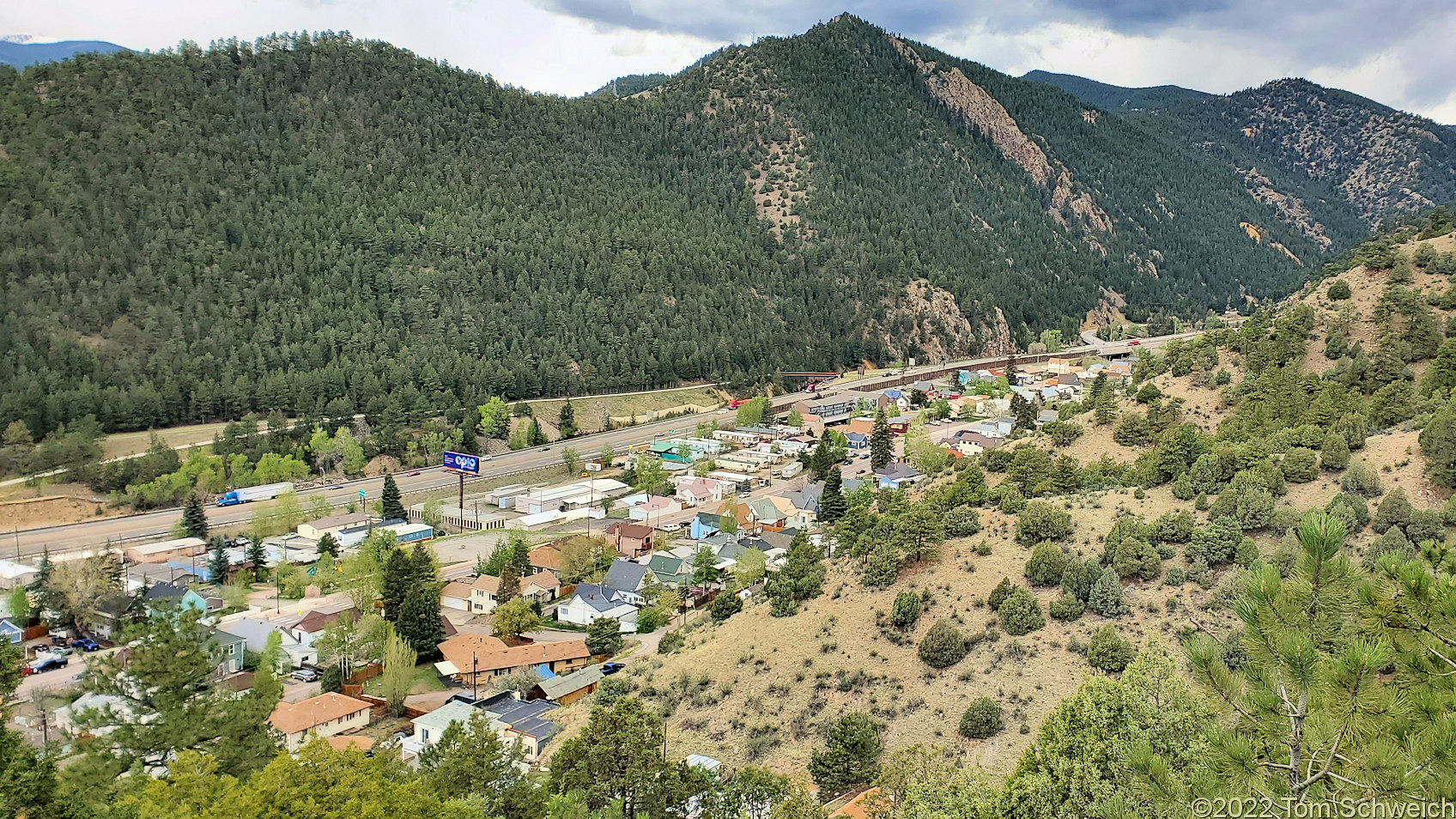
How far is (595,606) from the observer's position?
138ft

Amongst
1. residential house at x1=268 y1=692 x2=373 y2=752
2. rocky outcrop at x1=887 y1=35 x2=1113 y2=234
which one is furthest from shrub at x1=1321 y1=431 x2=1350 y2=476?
rocky outcrop at x1=887 y1=35 x2=1113 y2=234

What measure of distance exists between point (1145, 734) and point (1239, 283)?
7703 inches

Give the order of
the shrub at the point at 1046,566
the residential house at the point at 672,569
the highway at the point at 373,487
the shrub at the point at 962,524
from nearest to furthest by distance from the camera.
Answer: the shrub at the point at 1046,566, the shrub at the point at 962,524, the residential house at the point at 672,569, the highway at the point at 373,487

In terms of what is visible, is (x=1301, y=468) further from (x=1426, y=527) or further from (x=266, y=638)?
(x=266, y=638)

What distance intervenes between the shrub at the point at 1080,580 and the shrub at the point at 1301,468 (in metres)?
8.14

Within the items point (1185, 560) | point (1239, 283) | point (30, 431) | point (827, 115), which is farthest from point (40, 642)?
point (1239, 283)

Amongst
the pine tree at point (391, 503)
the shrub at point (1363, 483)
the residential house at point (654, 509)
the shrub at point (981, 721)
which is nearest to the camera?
the shrub at point (981, 721)

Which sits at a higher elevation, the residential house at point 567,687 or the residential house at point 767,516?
the residential house at point 767,516

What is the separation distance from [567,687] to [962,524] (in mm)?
14665

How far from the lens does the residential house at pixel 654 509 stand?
5825 cm

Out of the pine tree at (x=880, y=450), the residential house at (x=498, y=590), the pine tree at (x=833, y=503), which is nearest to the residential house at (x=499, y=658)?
the residential house at (x=498, y=590)

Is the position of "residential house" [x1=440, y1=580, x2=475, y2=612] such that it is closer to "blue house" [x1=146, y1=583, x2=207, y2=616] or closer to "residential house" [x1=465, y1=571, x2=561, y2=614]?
"residential house" [x1=465, y1=571, x2=561, y2=614]

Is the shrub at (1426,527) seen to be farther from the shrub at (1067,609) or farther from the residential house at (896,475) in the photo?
the residential house at (896,475)

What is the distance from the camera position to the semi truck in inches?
2377
